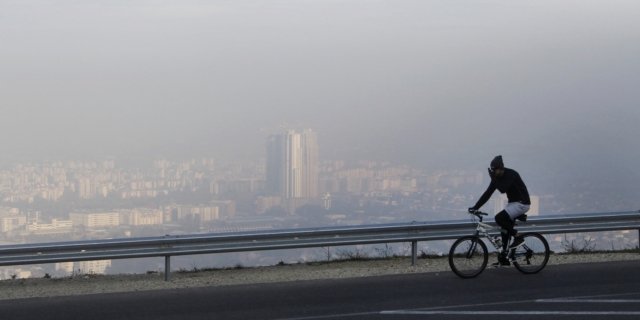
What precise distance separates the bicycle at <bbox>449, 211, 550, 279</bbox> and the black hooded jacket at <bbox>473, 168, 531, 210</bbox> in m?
0.27

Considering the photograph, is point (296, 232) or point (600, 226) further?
point (600, 226)

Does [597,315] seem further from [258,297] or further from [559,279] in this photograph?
[258,297]

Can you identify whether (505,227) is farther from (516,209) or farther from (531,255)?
(531,255)

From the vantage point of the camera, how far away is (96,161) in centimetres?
3030

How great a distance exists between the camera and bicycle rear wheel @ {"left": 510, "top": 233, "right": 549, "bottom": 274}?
10.0 meters

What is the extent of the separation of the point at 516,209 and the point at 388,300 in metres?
2.85

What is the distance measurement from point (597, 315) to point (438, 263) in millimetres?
4023

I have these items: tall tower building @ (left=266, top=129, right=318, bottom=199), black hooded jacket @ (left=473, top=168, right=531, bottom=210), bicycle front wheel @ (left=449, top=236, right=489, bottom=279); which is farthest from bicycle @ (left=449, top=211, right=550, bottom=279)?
tall tower building @ (left=266, top=129, right=318, bottom=199)

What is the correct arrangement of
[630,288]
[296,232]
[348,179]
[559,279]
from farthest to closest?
[348,179] → [296,232] → [559,279] → [630,288]

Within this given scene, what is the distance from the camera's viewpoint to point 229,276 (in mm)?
10547

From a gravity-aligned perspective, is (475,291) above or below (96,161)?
below

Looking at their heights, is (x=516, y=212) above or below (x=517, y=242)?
above

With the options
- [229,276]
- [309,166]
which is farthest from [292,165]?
[229,276]

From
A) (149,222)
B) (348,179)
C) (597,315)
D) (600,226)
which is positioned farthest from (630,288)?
(348,179)
